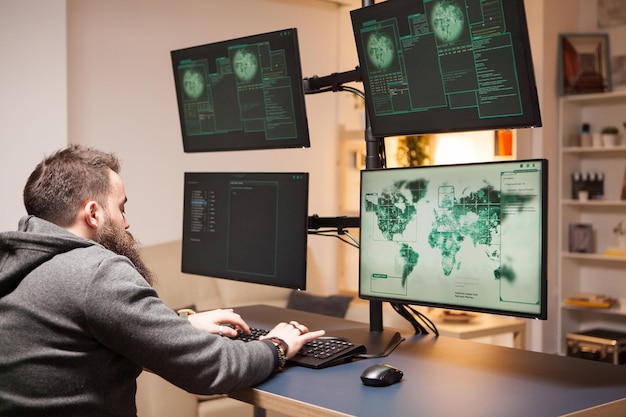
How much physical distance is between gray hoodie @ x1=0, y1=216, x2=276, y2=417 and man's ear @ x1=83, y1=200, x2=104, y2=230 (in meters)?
0.14

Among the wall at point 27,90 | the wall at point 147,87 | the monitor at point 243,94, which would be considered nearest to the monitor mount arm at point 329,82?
the monitor at point 243,94

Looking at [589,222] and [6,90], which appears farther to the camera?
[589,222]

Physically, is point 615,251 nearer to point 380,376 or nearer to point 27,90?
point 27,90

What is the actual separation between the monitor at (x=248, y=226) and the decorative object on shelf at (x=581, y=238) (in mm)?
3824

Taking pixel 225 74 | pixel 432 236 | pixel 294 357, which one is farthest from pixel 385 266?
pixel 225 74

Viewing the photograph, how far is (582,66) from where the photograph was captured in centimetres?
561

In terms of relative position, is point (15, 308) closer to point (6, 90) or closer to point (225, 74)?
point (225, 74)

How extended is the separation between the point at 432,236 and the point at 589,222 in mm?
4278

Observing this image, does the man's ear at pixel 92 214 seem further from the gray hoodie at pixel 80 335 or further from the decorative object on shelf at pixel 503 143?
the decorative object on shelf at pixel 503 143

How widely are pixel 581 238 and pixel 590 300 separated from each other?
1.49 feet

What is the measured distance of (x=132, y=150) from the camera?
15.0 feet

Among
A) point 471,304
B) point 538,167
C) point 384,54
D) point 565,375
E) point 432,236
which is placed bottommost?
point 565,375

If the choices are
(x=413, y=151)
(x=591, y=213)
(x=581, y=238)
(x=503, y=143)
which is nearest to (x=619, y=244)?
(x=581, y=238)

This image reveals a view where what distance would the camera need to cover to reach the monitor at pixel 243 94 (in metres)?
2.32
